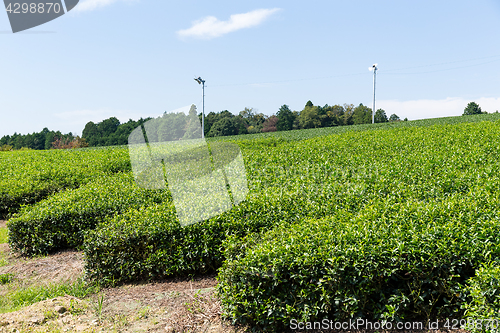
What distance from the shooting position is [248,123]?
70688 mm

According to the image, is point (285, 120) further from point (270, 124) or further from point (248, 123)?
point (248, 123)

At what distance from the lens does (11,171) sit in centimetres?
1279

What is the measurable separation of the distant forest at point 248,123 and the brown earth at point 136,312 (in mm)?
48919

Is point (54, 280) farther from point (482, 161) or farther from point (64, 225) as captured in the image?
point (482, 161)

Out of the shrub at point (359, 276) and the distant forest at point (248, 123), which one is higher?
the distant forest at point (248, 123)

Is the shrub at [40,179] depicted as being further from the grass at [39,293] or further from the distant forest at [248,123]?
the distant forest at [248,123]

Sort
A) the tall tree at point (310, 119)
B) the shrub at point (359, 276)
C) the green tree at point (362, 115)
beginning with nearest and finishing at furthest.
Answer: the shrub at point (359, 276) → the green tree at point (362, 115) → the tall tree at point (310, 119)

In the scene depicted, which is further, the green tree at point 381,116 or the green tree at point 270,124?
the green tree at point 270,124

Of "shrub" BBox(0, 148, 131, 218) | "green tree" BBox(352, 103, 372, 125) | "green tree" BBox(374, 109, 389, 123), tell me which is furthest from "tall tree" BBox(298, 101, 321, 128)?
"shrub" BBox(0, 148, 131, 218)

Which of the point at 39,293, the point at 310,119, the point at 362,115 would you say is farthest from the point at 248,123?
the point at 39,293

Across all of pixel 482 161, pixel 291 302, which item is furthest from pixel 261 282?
pixel 482 161

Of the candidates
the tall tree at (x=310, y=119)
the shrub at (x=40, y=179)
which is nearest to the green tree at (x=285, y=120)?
the tall tree at (x=310, y=119)

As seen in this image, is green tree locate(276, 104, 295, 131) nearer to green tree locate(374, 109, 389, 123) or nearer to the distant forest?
the distant forest

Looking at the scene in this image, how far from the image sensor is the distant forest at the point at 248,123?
54.1 meters
